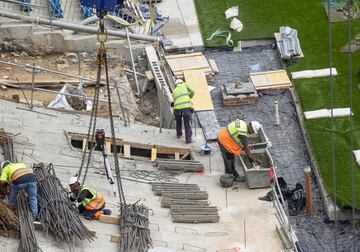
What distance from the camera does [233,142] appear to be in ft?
96.2

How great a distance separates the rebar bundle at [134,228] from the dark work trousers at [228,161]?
2.81 meters

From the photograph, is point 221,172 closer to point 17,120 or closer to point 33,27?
point 17,120

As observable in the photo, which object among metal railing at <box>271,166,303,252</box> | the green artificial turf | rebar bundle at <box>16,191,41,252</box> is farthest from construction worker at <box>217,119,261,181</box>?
rebar bundle at <box>16,191,41,252</box>

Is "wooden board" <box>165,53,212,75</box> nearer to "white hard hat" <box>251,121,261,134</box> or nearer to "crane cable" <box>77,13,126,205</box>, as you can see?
"white hard hat" <box>251,121,261,134</box>

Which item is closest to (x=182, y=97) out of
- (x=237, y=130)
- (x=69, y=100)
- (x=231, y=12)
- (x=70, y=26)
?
(x=237, y=130)

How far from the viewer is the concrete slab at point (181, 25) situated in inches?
1453

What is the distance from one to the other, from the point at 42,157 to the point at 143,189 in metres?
2.72

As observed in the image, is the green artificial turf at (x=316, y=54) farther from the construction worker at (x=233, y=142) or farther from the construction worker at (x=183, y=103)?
the construction worker at (x=183, y=103)

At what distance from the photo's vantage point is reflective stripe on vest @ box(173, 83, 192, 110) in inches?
1222

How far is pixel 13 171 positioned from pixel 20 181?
38cm

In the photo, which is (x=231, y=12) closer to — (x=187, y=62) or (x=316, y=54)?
(x=187, y=62)

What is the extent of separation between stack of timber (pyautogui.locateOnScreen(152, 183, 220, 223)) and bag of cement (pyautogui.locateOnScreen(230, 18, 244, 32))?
29.6 feet

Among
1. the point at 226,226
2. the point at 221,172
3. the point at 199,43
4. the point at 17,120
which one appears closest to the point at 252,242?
the point at 226,226

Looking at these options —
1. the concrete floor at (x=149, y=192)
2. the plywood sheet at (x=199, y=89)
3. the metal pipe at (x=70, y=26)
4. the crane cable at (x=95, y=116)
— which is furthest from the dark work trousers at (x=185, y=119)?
the metal pipe at (x=70, y=26)
